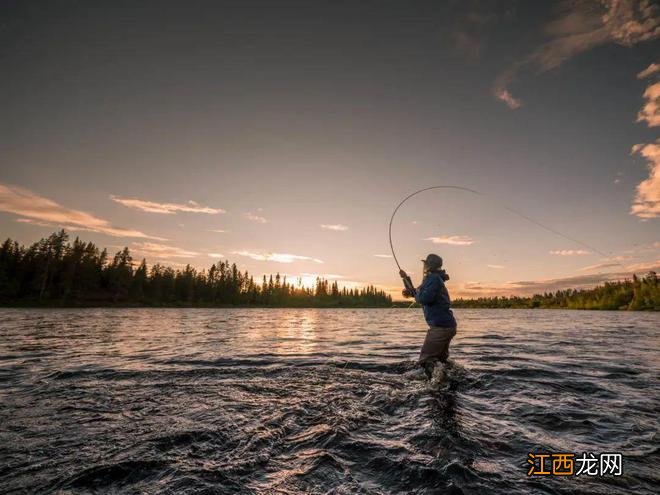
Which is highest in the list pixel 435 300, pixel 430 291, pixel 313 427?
pixel 430 291

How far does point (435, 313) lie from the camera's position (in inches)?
407

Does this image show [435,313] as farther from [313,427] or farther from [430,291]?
[313,427]

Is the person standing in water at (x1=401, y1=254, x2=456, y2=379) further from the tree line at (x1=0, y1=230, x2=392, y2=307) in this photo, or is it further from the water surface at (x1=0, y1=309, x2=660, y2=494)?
the tree line at (x1=0, y1=230, x2=392, y2=307)

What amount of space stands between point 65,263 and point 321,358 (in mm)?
115688

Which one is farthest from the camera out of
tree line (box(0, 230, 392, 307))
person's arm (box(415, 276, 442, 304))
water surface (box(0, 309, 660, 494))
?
tree line (box(0, 230, 392, 307))

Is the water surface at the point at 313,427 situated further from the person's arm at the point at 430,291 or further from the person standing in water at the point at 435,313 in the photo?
the person's arm at the point at 430,291

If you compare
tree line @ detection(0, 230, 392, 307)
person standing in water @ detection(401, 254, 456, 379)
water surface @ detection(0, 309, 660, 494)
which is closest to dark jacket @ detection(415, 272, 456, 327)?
person standing in water @ detection(401, 254, 456, 379)

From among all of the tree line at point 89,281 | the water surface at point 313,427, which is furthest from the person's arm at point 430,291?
the tree line at point 89,281

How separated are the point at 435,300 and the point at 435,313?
41 cm

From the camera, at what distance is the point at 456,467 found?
4691 millimetres

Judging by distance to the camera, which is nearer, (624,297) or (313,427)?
(313,427)

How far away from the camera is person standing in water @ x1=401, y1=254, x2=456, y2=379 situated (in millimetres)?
10195

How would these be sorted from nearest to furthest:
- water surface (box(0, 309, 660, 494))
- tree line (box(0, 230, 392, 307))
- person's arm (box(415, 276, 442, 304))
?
water surface (box(0, 309, 660, 494))
person's arm (box(415, 276, 442, 304))
tree line (box(0, 230, 392, 307))

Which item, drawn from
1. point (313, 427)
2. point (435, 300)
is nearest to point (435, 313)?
point (435, 300)
